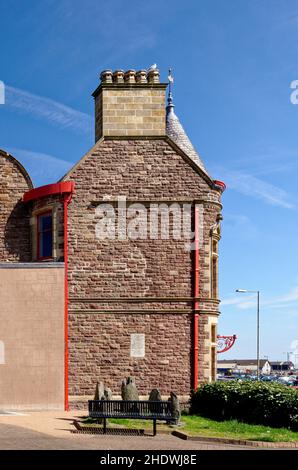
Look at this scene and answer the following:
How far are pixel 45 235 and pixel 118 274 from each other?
328cm

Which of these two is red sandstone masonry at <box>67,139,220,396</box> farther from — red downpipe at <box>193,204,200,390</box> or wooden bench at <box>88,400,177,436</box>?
wooden bench at <box>88,400,177,436</box>

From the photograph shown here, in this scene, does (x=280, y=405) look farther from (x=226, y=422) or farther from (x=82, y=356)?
(x=82, y=356)

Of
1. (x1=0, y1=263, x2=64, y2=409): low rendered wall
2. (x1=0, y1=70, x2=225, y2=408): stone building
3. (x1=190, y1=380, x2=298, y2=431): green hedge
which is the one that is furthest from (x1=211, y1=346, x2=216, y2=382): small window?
(x1=0, y1=263, x2=64, y2=409): low rendered wall

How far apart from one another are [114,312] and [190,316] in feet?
9.05

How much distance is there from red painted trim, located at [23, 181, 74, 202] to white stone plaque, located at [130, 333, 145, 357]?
19.0ft

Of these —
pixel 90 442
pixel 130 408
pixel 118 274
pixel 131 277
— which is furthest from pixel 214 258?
pixel 90 442

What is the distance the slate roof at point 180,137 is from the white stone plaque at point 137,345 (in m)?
7.04

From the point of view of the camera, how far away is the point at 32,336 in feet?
75.8

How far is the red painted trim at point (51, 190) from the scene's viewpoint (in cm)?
2391

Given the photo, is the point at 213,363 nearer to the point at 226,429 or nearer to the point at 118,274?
the point at 118,274

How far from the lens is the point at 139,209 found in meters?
24.2
